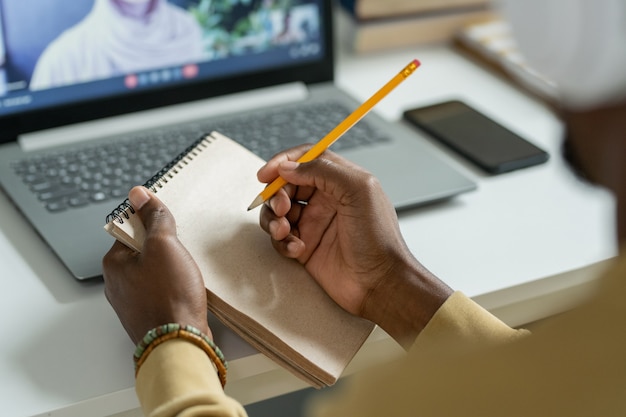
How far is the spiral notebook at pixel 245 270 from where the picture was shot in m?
0.86

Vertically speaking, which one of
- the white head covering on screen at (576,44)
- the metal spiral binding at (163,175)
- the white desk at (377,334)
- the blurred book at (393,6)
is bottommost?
the white desk at (377,334)

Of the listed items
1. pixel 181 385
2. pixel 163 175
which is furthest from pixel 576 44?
pixel 163 175

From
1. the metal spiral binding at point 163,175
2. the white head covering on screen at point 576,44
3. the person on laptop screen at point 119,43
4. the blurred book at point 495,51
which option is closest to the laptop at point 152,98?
the person on laptop screen at point 119,43

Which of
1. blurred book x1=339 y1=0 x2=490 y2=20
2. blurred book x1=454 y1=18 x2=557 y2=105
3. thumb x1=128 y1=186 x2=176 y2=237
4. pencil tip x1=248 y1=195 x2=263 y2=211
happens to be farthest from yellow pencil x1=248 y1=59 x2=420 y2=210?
blurred book x1=339 y1=0 x2=490 y2=20

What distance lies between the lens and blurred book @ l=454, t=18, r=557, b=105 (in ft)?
4.55

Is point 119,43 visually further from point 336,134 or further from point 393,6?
point 393,6

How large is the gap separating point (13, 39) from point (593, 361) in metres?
0.81

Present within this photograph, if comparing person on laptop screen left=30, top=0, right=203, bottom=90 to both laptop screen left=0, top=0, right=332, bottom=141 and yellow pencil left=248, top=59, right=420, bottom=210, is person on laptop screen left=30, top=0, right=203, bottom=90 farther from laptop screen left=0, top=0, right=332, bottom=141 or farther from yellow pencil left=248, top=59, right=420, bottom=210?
yellow pencil left=248, top=59, right=420, bottom=210

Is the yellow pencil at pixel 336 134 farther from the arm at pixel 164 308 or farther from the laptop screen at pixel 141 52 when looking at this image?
the laptop screen at pixel 141 52

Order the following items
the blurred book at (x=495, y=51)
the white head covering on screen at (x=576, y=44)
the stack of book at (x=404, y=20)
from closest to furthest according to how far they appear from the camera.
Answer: the white head covering on screen at (x=576, y=44) → the blurred book at (x=495, y=51) → the stack of book at (x=404, y=20)

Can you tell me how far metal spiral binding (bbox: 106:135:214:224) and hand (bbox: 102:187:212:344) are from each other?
0.09 ft

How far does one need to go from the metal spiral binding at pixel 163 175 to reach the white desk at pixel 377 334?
0.33 ft

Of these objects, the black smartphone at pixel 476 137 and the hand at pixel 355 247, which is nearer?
the hand at pixel 355 247

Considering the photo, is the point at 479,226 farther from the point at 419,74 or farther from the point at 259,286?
the point at 419,74
